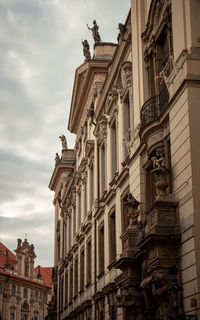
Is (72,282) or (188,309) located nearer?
(188,309)

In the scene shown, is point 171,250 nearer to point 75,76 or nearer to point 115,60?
point 115,60

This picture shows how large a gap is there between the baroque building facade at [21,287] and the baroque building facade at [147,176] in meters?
43.9

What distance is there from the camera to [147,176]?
→ 20625 millimetres

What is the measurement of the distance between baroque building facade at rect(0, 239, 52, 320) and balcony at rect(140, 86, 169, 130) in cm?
5840

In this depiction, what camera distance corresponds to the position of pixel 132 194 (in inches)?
851

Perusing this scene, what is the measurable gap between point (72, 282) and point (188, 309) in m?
27.2

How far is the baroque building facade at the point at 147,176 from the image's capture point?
16.0m

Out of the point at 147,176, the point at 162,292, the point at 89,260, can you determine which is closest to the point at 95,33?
the point at 89,260

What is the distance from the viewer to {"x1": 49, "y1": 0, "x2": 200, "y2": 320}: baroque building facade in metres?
16.0

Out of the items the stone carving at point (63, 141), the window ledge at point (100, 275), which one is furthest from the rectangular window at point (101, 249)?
the stone carving at point (63, 141)

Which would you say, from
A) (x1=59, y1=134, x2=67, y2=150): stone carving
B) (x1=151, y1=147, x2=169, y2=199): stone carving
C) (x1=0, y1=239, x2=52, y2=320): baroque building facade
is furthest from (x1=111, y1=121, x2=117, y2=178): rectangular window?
(x1=0, y1=239, x2=52, y2=320): baroque building facade

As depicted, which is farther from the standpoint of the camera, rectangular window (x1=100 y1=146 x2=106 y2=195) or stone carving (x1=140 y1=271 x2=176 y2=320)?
rectangular window (x1=100 y1=146 x2=106 y2=195)

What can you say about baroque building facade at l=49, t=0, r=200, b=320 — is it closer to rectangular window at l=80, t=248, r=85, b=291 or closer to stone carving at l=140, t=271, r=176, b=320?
stone carving at l=140, t=271, r=176, b=320

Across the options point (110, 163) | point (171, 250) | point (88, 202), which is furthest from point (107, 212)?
point (171, 250)
